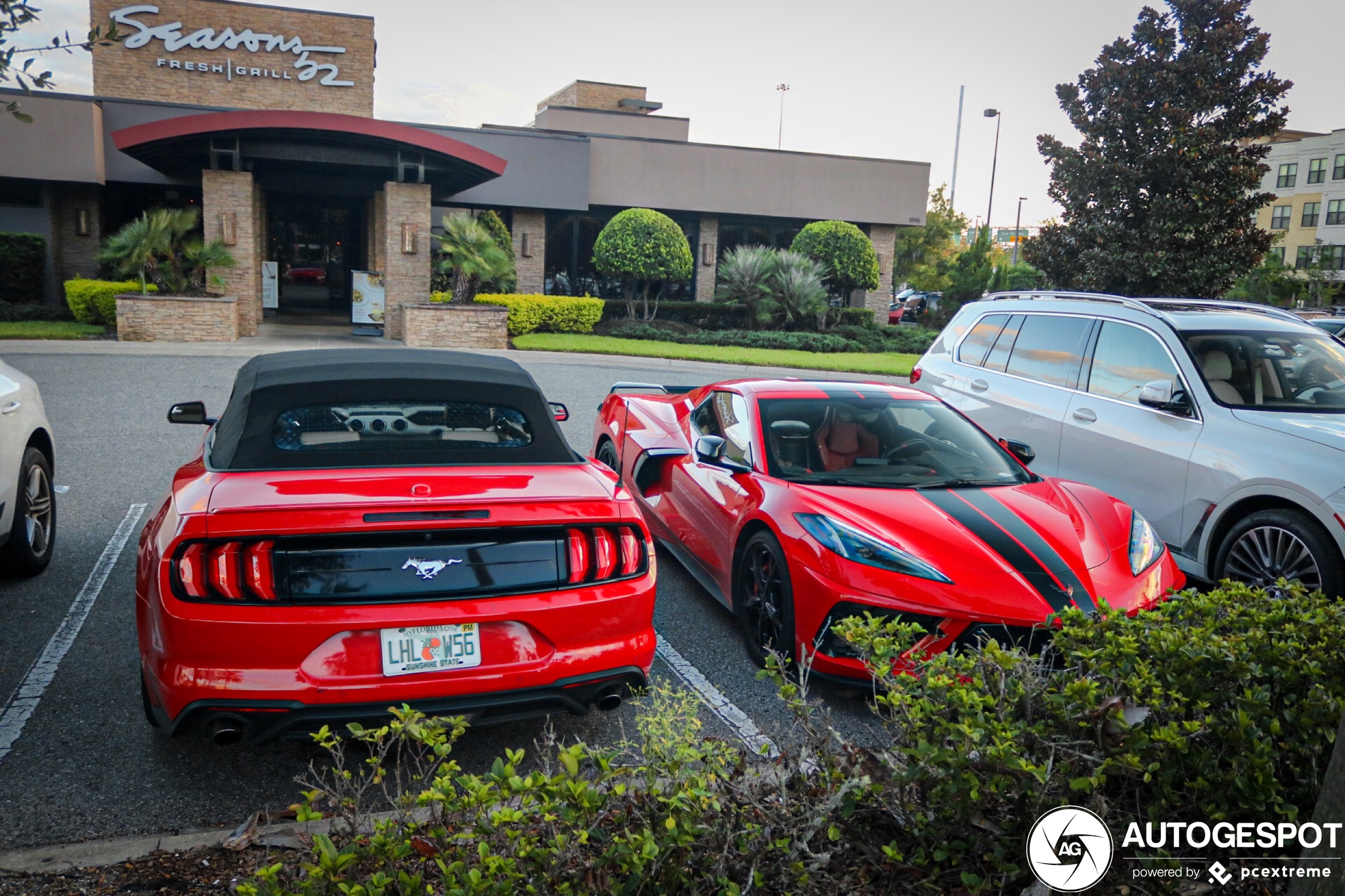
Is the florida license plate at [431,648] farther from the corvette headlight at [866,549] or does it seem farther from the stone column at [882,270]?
the stone column at [882,270]

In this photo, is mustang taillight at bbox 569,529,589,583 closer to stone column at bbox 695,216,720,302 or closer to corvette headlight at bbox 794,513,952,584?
corvette headlight at bbox 794,513,952,584

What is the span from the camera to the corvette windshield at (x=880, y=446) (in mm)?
5410

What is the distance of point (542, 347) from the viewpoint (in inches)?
861

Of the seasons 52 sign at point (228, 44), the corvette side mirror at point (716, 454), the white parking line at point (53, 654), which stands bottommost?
the white parking line at point (53, 654)

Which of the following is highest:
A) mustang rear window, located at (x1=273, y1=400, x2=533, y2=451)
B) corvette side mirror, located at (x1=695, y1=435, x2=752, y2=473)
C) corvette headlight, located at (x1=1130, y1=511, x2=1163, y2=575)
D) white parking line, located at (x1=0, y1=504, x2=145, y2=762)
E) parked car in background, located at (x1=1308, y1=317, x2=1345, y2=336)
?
parked car in background, located at (x1=1308, y1=317, x2=1345, y2=336)

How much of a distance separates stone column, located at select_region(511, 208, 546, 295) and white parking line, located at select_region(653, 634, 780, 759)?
2491 centimetres

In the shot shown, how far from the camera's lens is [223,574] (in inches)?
134

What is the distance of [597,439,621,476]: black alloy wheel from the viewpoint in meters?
7.54

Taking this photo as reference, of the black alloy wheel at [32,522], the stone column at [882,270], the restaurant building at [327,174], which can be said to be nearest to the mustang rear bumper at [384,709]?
the black alloy wheel at [32,522]

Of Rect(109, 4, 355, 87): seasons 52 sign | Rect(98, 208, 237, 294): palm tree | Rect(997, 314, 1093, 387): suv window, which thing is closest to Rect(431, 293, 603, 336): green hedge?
Rect(98, 208, 237, 294): palm tree

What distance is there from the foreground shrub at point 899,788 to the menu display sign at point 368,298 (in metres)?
24.0

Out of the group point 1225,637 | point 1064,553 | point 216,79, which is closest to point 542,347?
point 216,79

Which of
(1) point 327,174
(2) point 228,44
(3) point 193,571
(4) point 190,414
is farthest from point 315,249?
(3) point 193,571

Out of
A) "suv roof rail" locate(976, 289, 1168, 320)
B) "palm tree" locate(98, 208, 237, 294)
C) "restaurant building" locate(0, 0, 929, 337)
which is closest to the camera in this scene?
"suv roof rail" locate(976, 289, 1168, 320)
